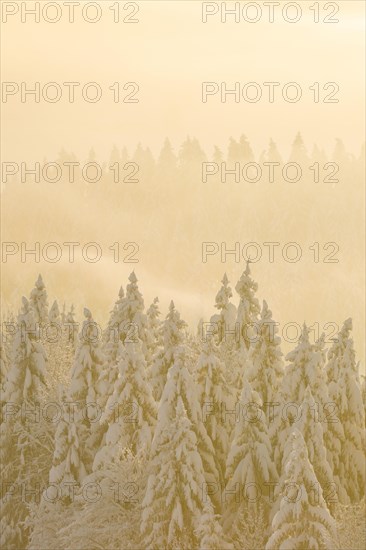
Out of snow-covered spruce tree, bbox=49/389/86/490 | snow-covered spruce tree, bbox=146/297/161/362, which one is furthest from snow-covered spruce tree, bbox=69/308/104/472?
snow-covered spruce tree, bbox=146/297/161/362

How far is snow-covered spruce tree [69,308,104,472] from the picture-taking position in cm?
5906

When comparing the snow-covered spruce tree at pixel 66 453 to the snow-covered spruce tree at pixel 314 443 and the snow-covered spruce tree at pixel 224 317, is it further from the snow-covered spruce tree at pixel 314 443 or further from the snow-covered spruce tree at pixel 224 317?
the snow-covered spruce tree at pixel 224 317

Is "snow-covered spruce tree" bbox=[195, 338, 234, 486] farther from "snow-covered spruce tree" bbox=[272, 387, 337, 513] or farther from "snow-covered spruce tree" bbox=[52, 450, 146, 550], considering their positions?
"snow-covered spruce tree" bbox=[52, 450, 146, 550]

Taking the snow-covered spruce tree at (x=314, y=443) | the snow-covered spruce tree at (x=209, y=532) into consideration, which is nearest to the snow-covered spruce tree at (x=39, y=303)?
the snow-covered spruce tree at (x=314, y=443)

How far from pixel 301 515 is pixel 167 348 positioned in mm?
16493

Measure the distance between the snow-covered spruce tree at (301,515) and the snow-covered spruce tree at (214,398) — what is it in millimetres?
9922

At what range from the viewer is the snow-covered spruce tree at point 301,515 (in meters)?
45.9

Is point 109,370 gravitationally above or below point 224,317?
below

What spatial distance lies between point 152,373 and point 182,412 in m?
10.4

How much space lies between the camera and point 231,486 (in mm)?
53094

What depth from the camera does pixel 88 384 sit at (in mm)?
61156

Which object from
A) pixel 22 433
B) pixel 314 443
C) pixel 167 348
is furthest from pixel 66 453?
pixel 314 443

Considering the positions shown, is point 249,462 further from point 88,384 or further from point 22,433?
point 22,433

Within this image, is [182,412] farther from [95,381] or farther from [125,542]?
[95,381]
